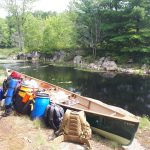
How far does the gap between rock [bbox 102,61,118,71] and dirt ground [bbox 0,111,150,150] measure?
22908 mm

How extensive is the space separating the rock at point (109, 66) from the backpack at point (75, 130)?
80.5 ft

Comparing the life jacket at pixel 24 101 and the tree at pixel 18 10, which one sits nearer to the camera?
the life jacket at pixel 24 101

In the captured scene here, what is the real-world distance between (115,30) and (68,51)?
340 inches

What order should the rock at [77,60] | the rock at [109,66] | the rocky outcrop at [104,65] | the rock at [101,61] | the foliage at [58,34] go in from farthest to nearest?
the foliage at [58,34] → the rock at [77,60] → the rock at [101,61] → the rocky outcrop at [104,65] → the rock at [109,66]

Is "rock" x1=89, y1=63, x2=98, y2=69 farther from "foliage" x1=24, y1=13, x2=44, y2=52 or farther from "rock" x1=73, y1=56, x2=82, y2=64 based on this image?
"foliage" x1=24, y1=13, x2=44, y2=52

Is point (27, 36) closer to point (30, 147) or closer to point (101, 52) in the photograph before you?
point (101, 52)

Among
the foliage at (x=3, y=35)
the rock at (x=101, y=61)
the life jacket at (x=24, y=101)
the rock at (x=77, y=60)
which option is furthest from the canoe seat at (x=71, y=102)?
the foliage at (x=3, y=35)

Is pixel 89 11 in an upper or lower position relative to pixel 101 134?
upper

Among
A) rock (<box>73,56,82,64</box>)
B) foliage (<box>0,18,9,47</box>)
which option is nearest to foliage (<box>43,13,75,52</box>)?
rock (<box>73,56,82,64</box>)

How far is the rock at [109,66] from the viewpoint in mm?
32281

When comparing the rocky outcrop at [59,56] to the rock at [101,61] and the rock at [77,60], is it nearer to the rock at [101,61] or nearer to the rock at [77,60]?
the rock at [77,60]

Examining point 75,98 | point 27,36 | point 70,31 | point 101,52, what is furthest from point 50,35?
point 75,98

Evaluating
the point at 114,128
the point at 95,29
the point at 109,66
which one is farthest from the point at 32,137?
the point at 95,29

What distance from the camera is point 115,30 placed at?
36875 millimetres
